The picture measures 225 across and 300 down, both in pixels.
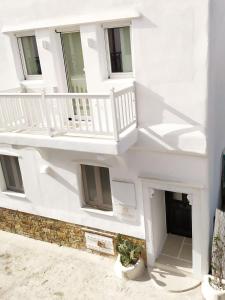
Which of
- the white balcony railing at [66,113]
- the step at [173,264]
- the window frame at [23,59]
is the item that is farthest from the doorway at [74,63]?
the step at [173,264]

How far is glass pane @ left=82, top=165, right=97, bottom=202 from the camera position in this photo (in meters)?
9.89

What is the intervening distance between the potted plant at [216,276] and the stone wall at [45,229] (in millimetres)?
2447

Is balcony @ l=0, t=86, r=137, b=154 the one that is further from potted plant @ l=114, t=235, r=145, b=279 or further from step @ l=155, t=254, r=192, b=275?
step @ l=155, t=254, r=192, b=275

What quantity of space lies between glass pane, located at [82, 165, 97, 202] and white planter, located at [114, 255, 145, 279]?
2.08 metres

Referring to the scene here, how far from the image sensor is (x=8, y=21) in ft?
29.5

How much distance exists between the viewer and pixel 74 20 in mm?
7965

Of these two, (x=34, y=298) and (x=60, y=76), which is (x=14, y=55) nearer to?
(x=60, y=76)

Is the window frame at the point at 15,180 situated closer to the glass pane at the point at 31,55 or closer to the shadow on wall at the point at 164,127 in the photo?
the glass pane at the point at 31,55

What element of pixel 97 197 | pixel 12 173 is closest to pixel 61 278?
pixel 97 197

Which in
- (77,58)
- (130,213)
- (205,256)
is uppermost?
(77,58)

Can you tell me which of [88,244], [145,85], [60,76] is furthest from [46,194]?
[145,85]

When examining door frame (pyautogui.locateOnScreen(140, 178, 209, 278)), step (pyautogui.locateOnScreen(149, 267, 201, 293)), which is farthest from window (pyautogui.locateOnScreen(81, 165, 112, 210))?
step (pyautogui.locateOnScreen(149, 267, 201, 293))

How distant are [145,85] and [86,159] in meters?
2.79

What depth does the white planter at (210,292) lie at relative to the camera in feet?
26.6
